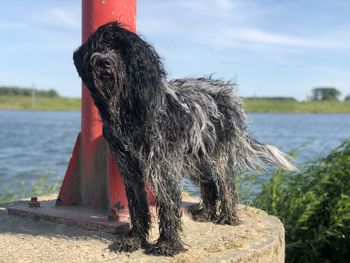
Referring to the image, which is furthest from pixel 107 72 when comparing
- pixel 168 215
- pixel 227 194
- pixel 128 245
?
pixel 227 194

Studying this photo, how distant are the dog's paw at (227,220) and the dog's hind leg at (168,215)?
2.79 ft

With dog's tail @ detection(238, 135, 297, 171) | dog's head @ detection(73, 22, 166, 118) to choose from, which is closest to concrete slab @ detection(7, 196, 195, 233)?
dog's tail @ detection(238, 135, 297, 171)

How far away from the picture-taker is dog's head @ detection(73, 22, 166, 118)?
311cm

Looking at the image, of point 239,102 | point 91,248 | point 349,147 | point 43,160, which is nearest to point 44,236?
point 91,248

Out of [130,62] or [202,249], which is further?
[202,249]

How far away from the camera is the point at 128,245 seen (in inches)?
142

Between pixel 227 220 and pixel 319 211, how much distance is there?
7.03ft

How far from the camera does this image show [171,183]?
3.53 m

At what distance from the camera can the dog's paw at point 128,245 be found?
3605mm

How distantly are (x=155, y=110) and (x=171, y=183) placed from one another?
0.55 metres

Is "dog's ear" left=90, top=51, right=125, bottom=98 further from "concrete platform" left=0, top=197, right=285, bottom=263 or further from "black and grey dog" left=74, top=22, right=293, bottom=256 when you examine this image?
"concrete platform" left=0, top=197, right=285, bottom=263

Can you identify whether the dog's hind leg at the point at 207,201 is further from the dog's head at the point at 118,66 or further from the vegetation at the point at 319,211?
the vegetation at the point at 319,211

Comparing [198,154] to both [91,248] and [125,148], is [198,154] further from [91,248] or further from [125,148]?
[91,248]

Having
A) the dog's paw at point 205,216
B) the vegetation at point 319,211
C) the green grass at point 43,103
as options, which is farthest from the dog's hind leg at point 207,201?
the green grass at point 43,103
